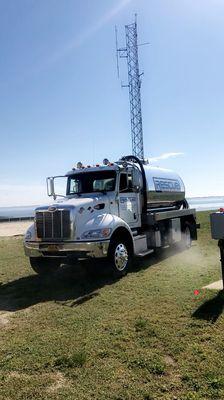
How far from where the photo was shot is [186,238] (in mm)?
15188

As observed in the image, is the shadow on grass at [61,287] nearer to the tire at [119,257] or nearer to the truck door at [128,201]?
the tire at [119,257]

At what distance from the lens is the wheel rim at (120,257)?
984 centimetres

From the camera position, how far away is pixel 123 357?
4855mm

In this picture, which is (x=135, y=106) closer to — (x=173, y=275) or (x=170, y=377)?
(x=173, y=275)

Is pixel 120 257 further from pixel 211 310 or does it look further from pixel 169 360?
pixel 169 360

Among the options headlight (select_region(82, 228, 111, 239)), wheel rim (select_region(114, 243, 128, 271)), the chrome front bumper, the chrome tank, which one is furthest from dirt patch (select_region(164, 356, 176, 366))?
the chrome tank

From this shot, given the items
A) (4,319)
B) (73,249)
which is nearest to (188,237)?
(73,249)

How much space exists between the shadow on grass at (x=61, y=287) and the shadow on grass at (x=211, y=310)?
7.77ft

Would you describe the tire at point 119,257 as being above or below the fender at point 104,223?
below

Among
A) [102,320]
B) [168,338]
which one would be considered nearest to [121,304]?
[102,320]

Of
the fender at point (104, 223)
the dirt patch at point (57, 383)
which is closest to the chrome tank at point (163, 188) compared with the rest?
the fender at point (104, 223)

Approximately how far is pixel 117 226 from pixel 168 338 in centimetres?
483

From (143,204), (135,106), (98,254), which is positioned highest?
(135,106)

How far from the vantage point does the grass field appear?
4.18m
